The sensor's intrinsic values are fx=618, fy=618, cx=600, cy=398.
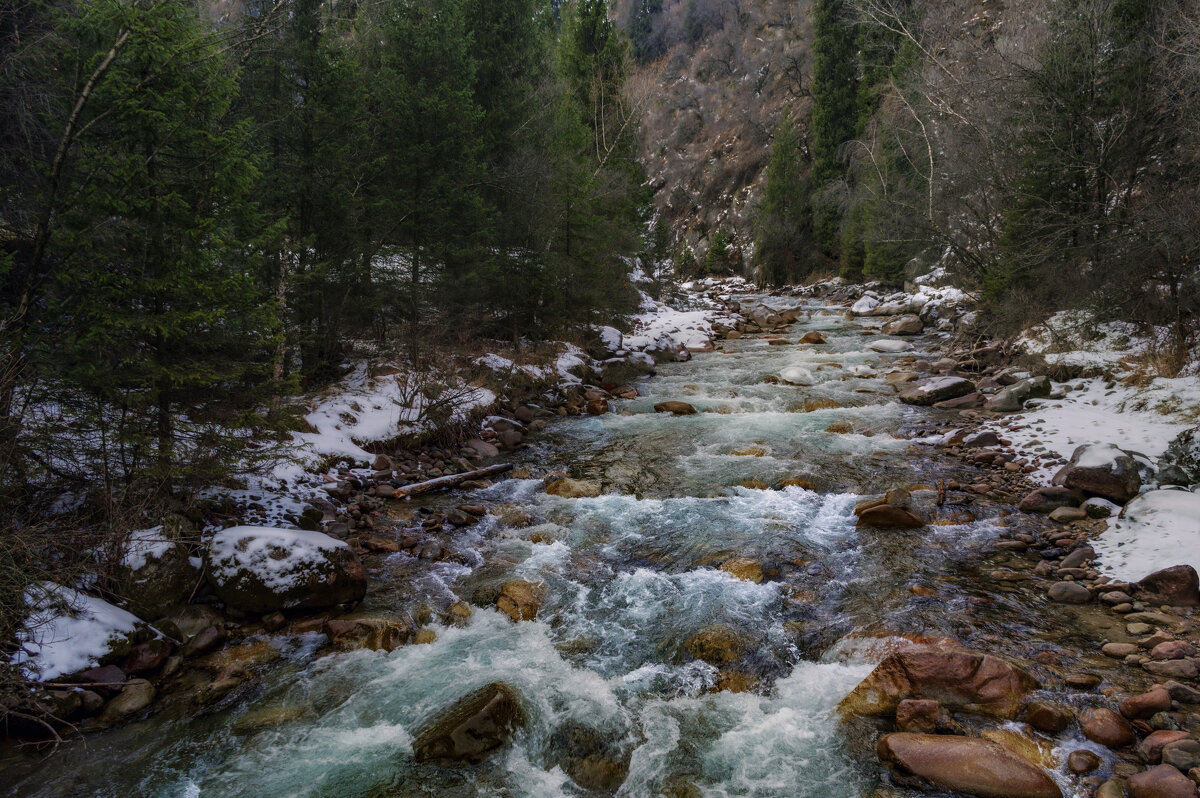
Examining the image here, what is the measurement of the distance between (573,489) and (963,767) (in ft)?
18.8

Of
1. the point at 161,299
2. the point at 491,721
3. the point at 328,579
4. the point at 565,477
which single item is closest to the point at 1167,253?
the point at 565,477

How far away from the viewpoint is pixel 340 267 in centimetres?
1046

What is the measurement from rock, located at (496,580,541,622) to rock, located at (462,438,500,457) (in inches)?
175

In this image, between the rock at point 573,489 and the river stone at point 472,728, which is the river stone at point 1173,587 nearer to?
the river stone at point 472,728

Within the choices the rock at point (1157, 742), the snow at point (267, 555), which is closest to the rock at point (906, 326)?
the rock at point (1157, 742)

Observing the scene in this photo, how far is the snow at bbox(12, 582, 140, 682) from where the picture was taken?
4.38 metres

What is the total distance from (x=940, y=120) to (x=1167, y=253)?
29.1 feet

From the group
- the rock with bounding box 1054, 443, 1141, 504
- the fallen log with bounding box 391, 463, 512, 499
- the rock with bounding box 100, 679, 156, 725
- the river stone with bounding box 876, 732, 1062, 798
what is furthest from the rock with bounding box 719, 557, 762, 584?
the rock with bounding box 100, 679, 156, 725

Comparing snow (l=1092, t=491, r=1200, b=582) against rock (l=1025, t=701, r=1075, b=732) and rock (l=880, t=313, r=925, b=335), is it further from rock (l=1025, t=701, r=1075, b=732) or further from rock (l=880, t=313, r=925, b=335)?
rock (l=880, t=313, r=925, b=335)

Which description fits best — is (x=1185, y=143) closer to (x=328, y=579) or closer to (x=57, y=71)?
(x=328, y=579)

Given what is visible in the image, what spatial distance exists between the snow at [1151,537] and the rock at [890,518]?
1.69 metres

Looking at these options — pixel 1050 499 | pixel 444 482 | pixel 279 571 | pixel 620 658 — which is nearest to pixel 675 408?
pixel 444 482

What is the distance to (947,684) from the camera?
4453mm

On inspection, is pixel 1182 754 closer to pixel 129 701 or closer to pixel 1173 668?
pixel 1173 668
